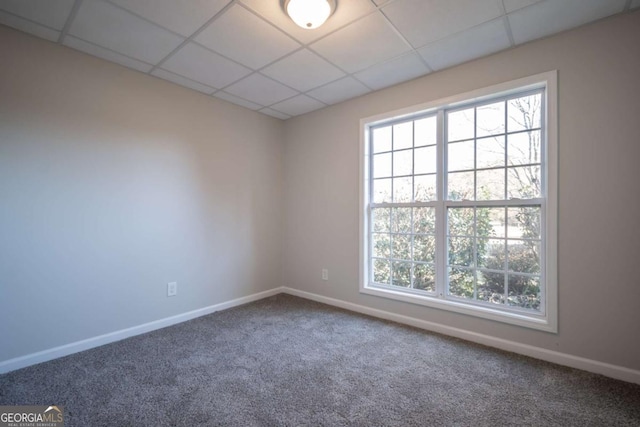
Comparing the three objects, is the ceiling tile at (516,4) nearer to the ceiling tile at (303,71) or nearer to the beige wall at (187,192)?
the beige wall at (187,192)

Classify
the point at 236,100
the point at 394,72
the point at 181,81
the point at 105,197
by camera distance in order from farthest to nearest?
the point at 236,100
the point at 181,81
the point at 394,72
the point at 105,197

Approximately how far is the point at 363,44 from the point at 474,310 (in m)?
2.44

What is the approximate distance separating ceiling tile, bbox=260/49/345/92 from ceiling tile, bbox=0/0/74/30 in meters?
1.40

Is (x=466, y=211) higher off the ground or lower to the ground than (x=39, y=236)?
higher

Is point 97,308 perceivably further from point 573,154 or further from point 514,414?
point 573,154

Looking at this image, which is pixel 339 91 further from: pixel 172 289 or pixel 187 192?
pixel 172 289

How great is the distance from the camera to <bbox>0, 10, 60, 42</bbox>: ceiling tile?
6.23 feet

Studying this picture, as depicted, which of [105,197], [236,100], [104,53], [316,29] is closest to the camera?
[316,29]

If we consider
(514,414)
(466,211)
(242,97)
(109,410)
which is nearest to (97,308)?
(109,410)

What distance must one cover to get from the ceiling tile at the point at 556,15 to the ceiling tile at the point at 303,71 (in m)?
1.41

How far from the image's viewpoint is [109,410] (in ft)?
5.20

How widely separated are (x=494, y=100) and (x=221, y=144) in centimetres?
284

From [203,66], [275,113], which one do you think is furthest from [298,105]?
[203,66]

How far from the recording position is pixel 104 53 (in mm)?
2316
